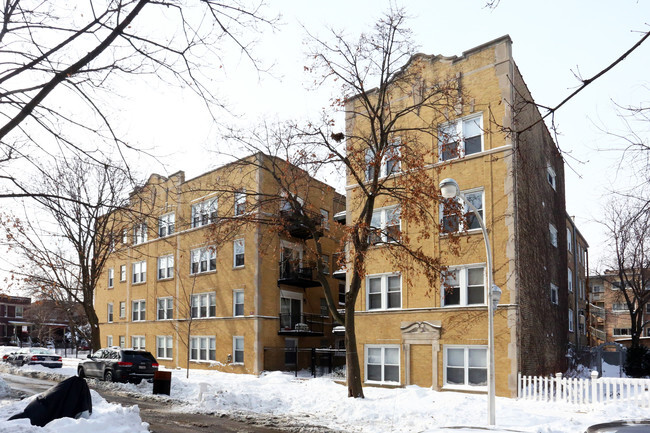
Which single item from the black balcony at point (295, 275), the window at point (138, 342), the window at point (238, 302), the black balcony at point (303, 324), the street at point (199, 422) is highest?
the black balcony at point (295, 275)

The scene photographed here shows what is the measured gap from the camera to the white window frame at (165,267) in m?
38.4

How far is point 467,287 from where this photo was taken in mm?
22453

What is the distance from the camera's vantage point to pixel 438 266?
737 inches

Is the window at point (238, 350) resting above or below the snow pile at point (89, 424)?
below

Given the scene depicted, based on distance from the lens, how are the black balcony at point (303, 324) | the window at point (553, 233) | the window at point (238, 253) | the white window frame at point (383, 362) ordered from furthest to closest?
the window at point (238, 253), the black balcony at point (303, 324), the window at point (553, 233), the white window frame at point (383, 362)

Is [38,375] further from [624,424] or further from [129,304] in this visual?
[624,424]

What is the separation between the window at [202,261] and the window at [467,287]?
680 inches

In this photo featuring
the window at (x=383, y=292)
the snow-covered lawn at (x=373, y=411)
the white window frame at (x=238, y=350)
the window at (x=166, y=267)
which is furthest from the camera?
the window at (x=166, y=267)

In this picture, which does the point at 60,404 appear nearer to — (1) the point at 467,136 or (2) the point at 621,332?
(1) the point at 467,136

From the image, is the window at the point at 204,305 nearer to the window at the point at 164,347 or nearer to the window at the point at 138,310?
the window at the point at 164,347

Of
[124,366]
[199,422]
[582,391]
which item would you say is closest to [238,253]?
[124,366]

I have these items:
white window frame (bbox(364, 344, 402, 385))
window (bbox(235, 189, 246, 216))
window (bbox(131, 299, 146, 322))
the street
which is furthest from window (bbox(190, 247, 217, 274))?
the street

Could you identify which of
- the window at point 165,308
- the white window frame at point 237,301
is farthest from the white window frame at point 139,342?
the white window frame at point 237,301

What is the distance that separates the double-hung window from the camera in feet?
136
